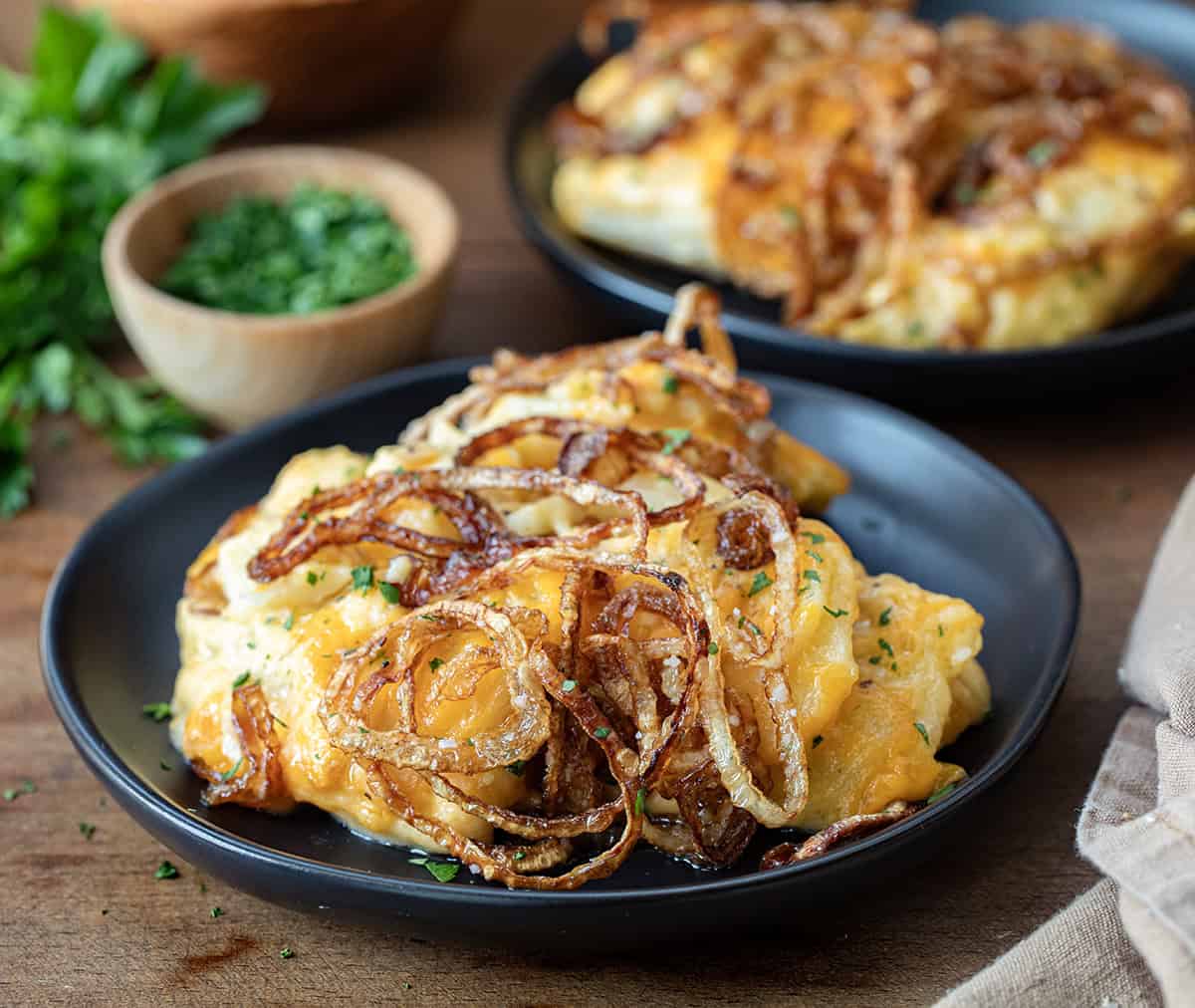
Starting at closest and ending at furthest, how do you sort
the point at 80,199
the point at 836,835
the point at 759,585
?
the point at 836,835
the point at 759,585
the point at 80,199

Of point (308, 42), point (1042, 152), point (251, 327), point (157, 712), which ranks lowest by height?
point (157, 712)

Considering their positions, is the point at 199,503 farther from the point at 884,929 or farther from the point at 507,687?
the point at 884,929

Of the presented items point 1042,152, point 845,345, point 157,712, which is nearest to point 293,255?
point 845,345

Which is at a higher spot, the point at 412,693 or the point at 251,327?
the point at 412,693

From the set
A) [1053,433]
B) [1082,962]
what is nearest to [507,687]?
[1082,962]

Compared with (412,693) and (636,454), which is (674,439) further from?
(412,693)

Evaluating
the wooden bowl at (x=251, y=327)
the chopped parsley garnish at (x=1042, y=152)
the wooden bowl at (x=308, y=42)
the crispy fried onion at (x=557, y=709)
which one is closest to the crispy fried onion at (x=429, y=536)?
the crispy fried onion at (x=557, y=709)

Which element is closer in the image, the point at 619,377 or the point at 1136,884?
the point at 1136,884

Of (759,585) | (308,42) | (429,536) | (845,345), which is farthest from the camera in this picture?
(308,42)
